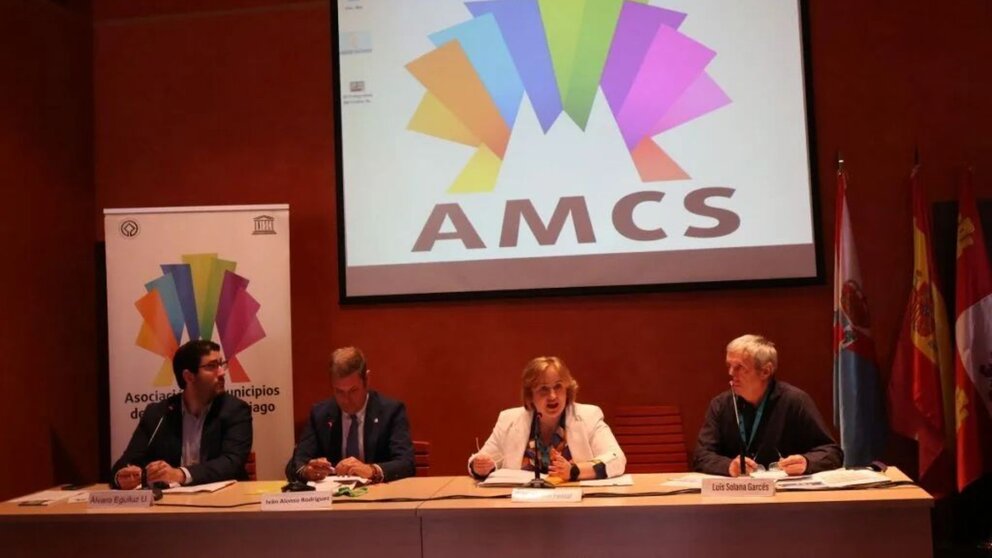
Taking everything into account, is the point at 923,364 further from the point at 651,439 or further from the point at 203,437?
the point at 203,437

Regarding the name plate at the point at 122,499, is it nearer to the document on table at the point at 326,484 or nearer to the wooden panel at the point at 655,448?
the document on table at the point at 326,484

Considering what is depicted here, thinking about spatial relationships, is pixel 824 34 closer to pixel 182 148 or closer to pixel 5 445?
pixel 182 148

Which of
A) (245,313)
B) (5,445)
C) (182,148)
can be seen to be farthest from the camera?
(182,148)

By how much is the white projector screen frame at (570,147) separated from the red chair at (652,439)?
0.62 metres

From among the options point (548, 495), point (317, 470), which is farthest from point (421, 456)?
point (548, 495)

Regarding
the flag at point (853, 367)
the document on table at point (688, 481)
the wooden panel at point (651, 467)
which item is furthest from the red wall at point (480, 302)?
the document on table at point (688, 481)

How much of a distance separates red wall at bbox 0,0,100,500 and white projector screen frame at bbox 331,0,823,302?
4.57ft

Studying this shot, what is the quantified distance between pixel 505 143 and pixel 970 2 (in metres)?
2.27

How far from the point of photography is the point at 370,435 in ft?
12.8

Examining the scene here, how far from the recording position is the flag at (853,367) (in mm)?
4164

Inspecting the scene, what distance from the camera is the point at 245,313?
466 cm

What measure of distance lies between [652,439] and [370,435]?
4.38ft

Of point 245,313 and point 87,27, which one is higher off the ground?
point 87,27

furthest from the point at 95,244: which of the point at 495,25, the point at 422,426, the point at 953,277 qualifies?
the point at 953,277
